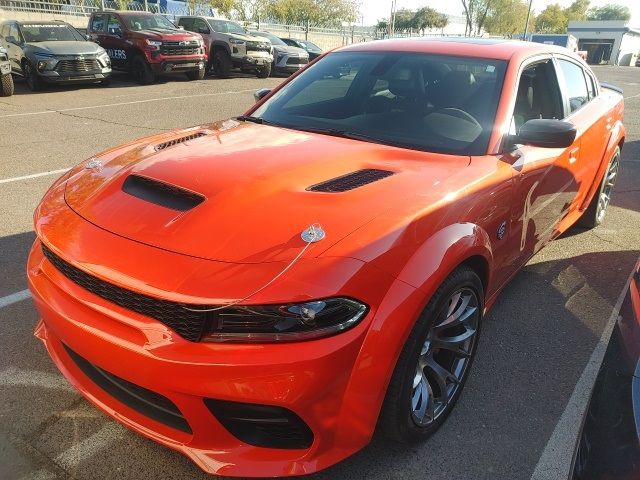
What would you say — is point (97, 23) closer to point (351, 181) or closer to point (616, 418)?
point (351, 181)

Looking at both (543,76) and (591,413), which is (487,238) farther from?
(543,76)

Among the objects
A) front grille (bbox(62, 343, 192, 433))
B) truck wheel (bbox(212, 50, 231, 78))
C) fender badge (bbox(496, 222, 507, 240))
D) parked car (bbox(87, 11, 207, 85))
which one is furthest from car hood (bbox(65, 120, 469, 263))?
truck wheel (bbox(212, 50, 231, 78))

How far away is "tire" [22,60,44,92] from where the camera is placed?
12086 mm

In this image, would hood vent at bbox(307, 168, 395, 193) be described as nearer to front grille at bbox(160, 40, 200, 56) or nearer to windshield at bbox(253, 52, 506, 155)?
windshield at bbox(253, 52, 506, 155)

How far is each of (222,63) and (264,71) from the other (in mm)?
1401

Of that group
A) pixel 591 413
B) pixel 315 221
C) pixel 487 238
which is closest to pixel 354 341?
pixel 315 221

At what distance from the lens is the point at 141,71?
1460 cm

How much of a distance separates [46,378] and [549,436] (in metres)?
2.38

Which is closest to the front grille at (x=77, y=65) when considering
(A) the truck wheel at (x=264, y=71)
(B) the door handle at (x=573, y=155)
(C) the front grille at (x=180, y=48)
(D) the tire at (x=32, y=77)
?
(D) the tire at (x=32, y=77)

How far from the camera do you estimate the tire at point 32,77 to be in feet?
39.7

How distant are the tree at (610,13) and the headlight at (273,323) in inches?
5212

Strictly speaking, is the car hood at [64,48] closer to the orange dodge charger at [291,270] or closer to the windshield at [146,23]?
the windshield at [146,23]

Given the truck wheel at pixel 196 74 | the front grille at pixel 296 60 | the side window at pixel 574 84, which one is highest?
the side window at pixel 574 84

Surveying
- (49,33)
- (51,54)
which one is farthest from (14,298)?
(49,33)
